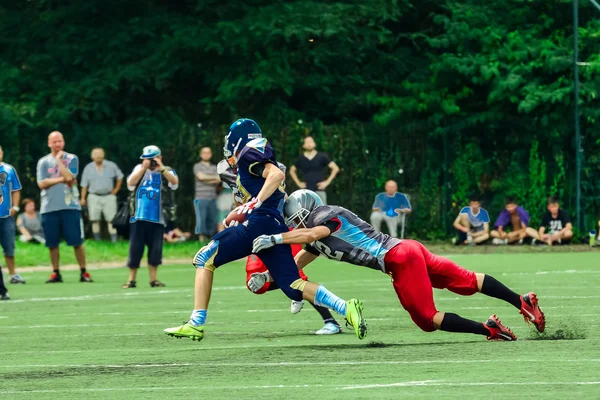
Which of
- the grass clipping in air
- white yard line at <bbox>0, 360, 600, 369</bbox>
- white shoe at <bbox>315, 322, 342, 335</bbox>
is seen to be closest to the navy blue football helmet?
white shoe at <bbox>315, 322, 342, 335</bbox>

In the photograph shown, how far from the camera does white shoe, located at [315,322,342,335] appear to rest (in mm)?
13086

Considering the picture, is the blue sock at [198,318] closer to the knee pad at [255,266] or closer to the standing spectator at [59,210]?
the knee pad at [255,266]

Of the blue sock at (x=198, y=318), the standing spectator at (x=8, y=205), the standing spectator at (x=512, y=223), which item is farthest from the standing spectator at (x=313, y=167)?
the blue sock at (x=198, y=318)

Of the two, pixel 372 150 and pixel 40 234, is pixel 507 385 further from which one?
pixel 372 150

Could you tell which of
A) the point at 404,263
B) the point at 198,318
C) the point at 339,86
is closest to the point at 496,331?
the point at 404,263

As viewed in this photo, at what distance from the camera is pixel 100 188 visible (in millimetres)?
30234

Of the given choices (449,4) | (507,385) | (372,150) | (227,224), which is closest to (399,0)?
(449,4)

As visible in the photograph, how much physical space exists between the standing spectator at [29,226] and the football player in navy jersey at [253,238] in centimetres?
1750

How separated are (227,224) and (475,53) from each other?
20364mm

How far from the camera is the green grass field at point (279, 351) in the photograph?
9.18 m

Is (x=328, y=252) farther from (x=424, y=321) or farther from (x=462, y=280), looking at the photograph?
(x=462, y=280)

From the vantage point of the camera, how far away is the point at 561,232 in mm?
28359

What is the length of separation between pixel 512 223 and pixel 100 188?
26.4ft

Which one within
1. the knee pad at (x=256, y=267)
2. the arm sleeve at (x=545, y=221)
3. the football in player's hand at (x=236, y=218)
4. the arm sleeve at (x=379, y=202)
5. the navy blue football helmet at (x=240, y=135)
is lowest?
the arm sleeve at (x=545, y=221)
